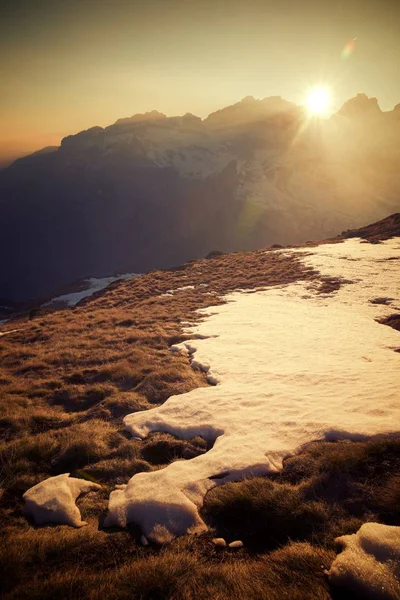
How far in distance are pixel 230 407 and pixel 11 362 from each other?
11.9 metres

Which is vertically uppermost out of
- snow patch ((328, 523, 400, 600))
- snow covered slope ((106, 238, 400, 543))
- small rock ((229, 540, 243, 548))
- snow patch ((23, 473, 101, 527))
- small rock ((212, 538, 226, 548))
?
snow patch ((328, 523, 400, 600))

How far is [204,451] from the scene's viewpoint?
7180 millimetres

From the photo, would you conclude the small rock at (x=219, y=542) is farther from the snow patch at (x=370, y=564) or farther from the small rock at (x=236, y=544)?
the snow patch at (x=370, y=564)

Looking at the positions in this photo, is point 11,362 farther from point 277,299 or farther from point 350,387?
point 277,299

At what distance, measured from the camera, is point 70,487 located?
19.6 ft

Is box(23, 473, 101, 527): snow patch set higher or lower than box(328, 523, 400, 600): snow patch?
lower

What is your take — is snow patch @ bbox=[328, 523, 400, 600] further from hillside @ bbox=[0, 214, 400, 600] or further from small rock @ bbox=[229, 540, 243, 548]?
small rock @ bbox=[229, 540, 243, 548]

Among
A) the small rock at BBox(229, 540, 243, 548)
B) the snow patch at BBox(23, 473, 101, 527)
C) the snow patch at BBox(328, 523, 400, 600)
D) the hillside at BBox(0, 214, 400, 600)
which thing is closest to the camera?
the snow patch at BBox(328, 523, 400, 600)

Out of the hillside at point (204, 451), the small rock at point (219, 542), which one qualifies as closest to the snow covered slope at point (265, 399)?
the hillside at point (204, 451)

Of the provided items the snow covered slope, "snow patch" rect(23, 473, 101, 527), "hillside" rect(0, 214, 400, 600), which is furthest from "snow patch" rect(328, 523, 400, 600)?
"snow patch" rect(23, 473, 101, 527)

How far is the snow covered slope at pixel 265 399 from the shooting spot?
5.62 metres

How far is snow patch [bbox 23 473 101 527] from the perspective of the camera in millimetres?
5215

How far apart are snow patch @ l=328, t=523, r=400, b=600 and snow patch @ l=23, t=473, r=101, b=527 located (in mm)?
3806

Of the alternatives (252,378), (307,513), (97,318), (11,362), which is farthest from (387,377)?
(97,318)
